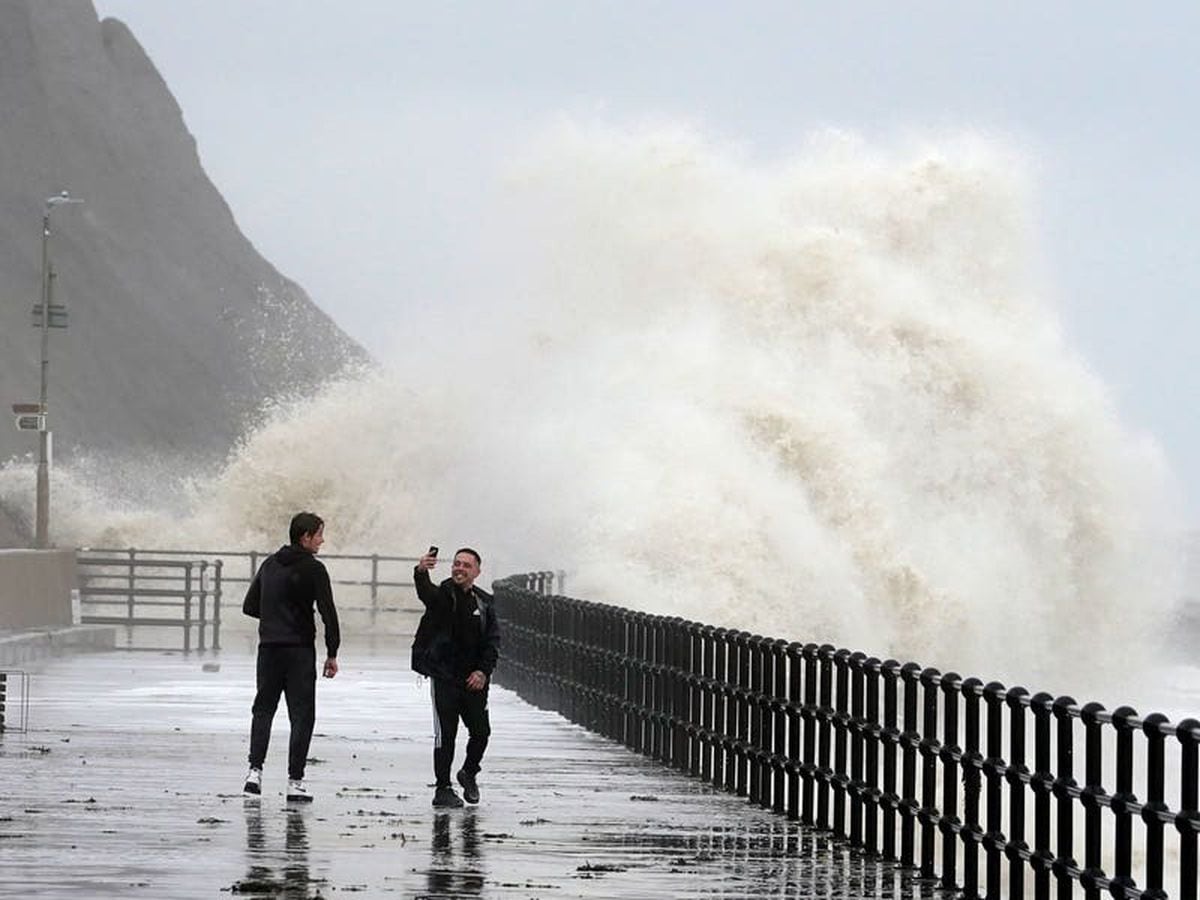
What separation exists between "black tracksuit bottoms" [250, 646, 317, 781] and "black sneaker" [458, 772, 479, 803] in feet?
3.08

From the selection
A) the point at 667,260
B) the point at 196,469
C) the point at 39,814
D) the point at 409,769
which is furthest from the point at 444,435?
the point at 196,469

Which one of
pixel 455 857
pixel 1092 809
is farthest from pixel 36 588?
pixel 1092 809

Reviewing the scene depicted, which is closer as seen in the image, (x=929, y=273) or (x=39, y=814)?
(x=39, y=814)

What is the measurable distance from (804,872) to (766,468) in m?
45.0

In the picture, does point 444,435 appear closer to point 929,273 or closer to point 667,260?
point 667,260

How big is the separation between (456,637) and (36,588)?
91.1 feet

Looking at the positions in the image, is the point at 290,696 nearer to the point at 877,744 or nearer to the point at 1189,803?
the point at 877,744

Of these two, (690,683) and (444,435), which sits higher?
(444,435)

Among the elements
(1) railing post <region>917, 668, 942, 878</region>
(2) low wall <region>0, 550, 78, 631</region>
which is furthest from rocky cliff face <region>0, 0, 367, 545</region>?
(1) railing post <region>917, 668, 942, 878</region>

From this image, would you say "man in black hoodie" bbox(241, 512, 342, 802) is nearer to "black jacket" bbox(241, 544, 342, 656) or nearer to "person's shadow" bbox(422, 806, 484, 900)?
"black jacket" bbox(241, 544, 342, 656)

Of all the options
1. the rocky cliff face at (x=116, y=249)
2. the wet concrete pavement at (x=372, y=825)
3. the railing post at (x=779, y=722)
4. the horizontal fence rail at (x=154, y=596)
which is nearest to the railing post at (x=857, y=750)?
the wet concrete pavement at (x=372, y=825)

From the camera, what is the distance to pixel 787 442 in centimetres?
6284

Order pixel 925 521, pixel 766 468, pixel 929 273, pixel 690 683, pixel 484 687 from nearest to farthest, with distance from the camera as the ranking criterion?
1. pixel 484 687
2. pixel 690 683
3. pixel 766 468
4. pixel 925 521
5. pixel 929 273

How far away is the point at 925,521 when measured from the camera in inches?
2611
